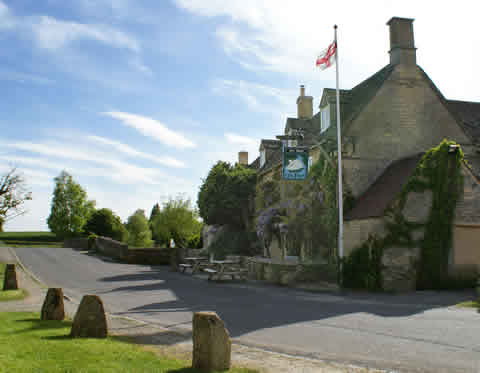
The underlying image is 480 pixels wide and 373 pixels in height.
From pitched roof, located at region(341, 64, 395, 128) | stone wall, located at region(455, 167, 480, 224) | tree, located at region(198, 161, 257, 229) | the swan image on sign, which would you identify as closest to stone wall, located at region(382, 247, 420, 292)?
stone wall, located at region(455, 167, 480, 224)

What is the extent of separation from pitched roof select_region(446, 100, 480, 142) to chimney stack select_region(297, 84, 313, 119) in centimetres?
975

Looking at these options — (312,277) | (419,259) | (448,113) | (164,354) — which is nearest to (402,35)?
(448,113)

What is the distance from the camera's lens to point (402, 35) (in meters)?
21.1

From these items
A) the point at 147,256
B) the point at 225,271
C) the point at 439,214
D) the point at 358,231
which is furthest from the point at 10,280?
the point at 147,256

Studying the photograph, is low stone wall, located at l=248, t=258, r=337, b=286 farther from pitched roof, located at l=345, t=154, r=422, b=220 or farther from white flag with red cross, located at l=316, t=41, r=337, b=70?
white flag with red cross, located at l=316, t=41, r=337, b=70

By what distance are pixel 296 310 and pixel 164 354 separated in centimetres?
547

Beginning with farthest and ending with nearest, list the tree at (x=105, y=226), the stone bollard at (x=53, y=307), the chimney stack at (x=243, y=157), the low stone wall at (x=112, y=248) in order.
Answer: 1. the tree at (x=105, y=226)
2. the chimney stack at (x=243, y=157)
3. the low stone wall at (x=112, y=248)
4. the stone bollard at (x=53, y=307)

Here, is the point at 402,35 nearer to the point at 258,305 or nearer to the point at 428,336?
the point at 258,305

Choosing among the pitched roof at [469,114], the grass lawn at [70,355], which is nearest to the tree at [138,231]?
the pitched roof at [469,114]

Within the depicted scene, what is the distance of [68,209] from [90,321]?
69.0 metres

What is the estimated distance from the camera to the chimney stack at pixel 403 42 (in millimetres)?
20875

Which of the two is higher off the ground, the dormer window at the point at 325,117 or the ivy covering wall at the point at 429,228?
the dormer window at the point at 325,117

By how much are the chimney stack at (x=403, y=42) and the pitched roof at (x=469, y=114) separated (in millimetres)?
3578

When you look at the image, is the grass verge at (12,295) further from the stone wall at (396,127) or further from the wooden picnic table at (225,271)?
the stone wall at (396,127)
